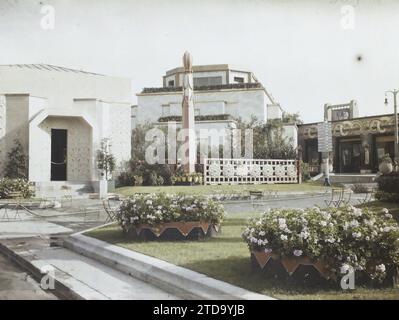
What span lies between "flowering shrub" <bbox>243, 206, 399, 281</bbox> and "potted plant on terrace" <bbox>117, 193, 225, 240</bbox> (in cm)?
277

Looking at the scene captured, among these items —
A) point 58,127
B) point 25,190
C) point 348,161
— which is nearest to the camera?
point 25,190

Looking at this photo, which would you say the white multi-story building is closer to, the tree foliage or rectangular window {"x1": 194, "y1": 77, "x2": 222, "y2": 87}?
rectangular window {"x1": 194, "y1": 77, "x2": 222, "y2": 87}

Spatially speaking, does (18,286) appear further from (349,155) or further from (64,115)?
(349,155)

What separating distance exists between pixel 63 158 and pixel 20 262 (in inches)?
602

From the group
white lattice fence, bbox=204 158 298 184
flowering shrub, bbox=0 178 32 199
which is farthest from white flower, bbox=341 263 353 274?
white lattice fence, bbox=204 158 298 184

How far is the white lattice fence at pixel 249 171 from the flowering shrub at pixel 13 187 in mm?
8021

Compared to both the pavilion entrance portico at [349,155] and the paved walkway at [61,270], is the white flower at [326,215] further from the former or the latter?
the pavilion entrance portico at [349,155]

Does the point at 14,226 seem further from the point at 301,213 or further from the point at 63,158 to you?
the point at 63,158

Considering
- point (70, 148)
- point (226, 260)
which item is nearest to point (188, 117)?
point (70, 148)

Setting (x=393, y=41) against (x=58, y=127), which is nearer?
(x=393, y=41)

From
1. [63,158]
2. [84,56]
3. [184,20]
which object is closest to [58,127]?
[63,158]

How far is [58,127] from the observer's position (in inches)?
840

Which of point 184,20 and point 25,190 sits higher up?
point 184,20

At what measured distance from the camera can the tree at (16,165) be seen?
774 inches
